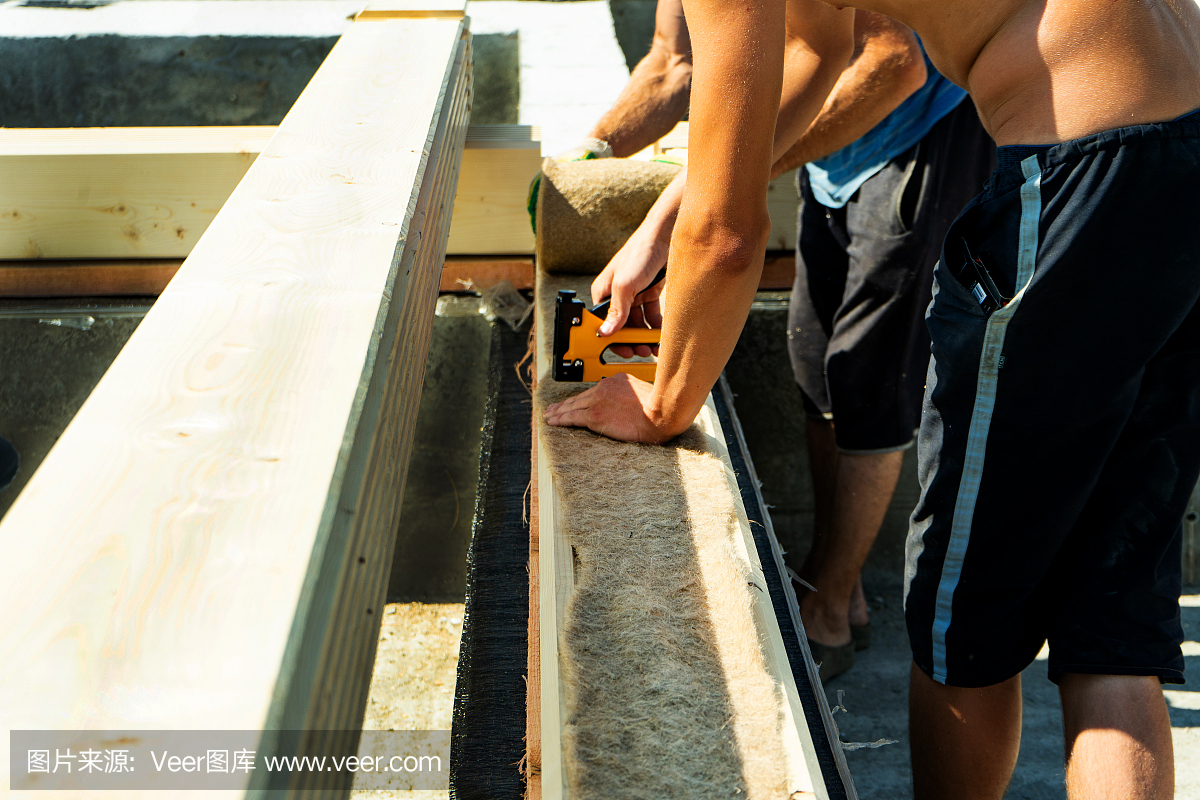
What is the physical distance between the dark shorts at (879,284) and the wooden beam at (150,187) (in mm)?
932

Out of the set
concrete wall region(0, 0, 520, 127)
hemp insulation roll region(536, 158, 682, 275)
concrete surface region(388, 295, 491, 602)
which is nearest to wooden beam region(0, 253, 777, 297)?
concrete surface region(388, 295, 491, 602)

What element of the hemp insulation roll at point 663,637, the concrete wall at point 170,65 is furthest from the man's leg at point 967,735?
the concrete wall at point 170,65

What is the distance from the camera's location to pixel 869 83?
200 centimetres

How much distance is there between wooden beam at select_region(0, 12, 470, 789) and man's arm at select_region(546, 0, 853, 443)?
1.41ft

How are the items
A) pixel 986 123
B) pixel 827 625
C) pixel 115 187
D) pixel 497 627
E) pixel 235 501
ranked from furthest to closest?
pixel 827 625, pixel 115 187, pixel 497 627, pixel 986 123, pixel 235 501

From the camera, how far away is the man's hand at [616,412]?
1.47 m

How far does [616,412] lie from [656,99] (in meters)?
1.53

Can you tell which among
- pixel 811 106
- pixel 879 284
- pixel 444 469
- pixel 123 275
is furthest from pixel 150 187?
pixel 879 284

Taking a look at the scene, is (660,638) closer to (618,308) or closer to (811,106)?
(618,308)

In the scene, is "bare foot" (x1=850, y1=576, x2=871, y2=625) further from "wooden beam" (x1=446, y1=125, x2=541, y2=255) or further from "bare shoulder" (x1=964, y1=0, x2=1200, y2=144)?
"bare shoulder" (x1=964, y1=0, x2=1200, y2=144)

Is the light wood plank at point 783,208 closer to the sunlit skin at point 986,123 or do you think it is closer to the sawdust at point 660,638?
the sunlit skin at point 986,123

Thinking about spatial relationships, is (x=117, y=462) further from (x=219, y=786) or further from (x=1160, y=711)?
(x=1160, y=711)

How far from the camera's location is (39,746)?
0.53 metres

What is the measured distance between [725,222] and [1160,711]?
3.45 feet
